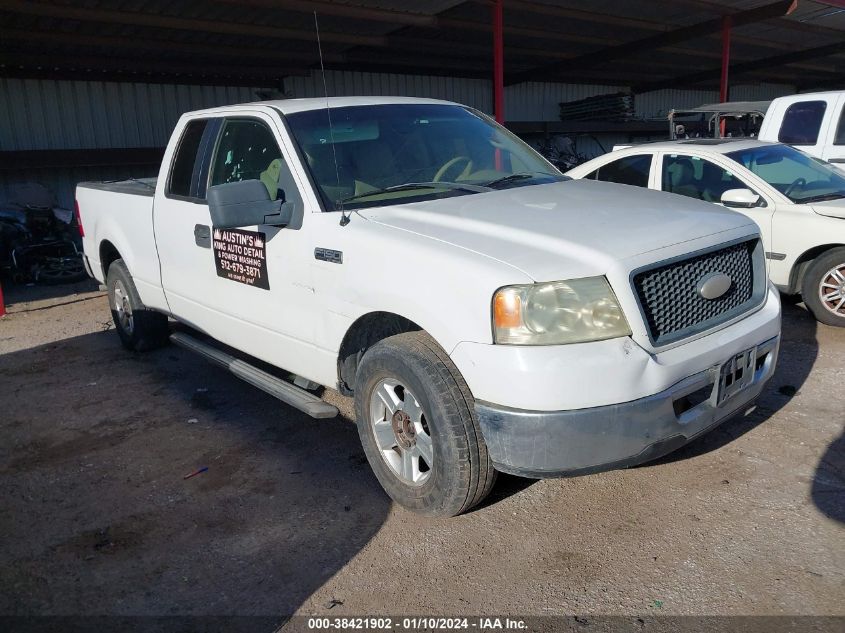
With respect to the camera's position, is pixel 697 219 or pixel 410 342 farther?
pixel 697 219

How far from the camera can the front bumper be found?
270 centimetres

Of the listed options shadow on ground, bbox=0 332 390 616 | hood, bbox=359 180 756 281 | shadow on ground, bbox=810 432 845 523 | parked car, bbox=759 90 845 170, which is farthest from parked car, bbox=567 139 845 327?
shadow on ground, bbox=0 332 390 616

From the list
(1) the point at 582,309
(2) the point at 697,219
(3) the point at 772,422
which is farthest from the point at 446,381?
(3) the point at 772,422

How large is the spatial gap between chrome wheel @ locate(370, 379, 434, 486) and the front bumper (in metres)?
0.42

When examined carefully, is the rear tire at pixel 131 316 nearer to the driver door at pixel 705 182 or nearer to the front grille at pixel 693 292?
the front grille at pixel 693 292

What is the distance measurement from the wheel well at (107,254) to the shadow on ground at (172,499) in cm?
121

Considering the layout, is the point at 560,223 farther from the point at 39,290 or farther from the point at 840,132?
the point at 39,290

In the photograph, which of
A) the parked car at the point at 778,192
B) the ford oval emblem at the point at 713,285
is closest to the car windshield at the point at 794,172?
the parked car at the point at 778,192

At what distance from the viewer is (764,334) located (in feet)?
10.8

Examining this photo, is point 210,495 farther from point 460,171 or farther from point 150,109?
point 150,109

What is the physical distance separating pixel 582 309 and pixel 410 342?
771 millimetres

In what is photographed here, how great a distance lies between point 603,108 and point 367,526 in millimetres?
19778

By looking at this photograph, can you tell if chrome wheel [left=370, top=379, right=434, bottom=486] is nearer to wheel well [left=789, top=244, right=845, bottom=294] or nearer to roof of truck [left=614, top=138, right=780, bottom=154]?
wheel well [left=789, top=244, right=845, bottom=294]

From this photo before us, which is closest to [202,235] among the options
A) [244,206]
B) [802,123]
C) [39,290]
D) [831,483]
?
[244,206]
